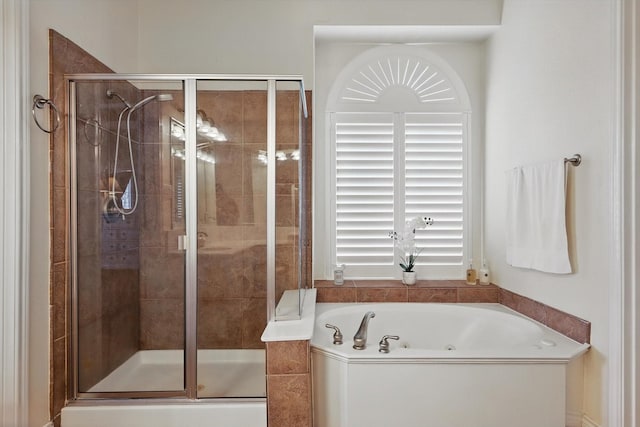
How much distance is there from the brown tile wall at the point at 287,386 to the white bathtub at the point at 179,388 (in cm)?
18

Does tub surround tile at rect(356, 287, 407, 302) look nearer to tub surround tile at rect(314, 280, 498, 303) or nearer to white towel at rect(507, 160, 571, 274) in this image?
tub surround tile at rect(314, 280, 498, 303)

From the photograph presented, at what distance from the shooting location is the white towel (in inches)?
76.6

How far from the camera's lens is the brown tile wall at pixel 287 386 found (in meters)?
1.78

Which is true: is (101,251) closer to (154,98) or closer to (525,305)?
(154,98)

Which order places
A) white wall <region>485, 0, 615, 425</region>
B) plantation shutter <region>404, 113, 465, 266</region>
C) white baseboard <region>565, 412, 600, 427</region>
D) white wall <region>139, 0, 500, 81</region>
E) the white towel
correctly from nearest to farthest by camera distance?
1. white wall <region>485, 0, 615, 425</region>
2. white baseboard <region>565, 412, 600, 427</region>
3. the white towel
4. white wall <region>139, 0, 500, 81</region>
5. plantation shutter <region>404, 113, 465, 266</region>

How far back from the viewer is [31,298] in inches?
68.3

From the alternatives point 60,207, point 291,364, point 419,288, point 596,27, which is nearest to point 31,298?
point 60,207

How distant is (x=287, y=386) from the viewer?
178 centimetres

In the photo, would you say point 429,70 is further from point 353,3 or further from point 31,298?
point 31,298

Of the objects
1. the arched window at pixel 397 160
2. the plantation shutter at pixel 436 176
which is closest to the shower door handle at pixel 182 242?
the arched window at pixel 397 160

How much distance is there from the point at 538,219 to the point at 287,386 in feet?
5.64

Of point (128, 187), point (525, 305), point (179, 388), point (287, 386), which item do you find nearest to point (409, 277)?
point (525, 305)

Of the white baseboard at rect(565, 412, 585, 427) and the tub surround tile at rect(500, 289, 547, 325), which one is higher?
the tub surround tile at rect(500, 289, 547, 325)

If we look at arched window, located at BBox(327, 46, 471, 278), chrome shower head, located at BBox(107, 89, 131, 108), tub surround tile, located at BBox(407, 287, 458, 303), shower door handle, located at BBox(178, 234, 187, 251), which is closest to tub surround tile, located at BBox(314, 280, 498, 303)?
tub surround tile, located at BBox(407, 287, 458, 303)
